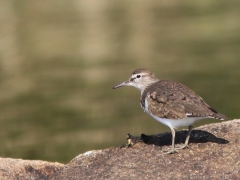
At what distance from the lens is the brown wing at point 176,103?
11343mm

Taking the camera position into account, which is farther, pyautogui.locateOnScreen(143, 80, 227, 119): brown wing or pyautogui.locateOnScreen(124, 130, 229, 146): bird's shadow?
pyautogui.locateOnScreen(124, 130, 229, 146): bird's shadow

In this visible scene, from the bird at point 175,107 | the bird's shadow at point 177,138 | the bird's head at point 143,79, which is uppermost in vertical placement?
the bird's head at point 143,79

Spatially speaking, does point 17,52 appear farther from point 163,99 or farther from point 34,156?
point 163,99

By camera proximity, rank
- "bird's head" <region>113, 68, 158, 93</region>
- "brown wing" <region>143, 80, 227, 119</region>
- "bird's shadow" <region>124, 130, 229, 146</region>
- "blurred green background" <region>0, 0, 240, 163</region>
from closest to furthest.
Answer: "brown wing" <region>143, 80, 227, 119</region> < "bird's shadow" <region>124, 130, 229, 146</region> < "bird's head" <region>113, 68, 158, 93</region> < "blurred green background" <region>0, 0, 240, 163</region>

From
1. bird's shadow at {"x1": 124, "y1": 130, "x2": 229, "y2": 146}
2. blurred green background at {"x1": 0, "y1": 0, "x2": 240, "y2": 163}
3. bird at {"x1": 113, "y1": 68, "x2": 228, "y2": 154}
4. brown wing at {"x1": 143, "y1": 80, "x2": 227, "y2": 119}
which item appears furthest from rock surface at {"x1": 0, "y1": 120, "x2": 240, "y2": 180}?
blurred green background at {"x1": 0, "y1": 0, "x2": 240, "y2": 163}

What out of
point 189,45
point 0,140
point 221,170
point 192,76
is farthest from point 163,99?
point 189,45

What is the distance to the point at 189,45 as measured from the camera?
→ 31844 millimetres

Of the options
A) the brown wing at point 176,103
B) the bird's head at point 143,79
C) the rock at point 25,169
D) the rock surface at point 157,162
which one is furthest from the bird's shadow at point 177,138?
the rock at point 25,169

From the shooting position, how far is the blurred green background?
67.6ft

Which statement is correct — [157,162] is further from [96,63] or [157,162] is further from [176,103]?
[96,63]

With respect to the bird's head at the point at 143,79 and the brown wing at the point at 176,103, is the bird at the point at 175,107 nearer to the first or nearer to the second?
the brown wing at the point at 176,103

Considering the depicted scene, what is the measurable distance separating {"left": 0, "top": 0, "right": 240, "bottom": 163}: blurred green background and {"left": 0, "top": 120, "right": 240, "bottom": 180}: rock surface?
6359mm

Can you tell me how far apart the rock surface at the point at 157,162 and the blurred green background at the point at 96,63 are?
6.36m

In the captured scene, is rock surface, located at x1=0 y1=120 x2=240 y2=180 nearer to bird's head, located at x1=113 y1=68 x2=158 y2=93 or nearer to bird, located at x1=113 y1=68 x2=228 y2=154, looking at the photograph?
bird, located at x1=113 y1=68 x2=228 y2=154
